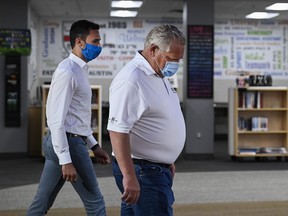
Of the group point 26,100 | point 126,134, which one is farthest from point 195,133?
point 126,134

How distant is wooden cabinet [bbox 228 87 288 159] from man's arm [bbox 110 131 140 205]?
7417 millimetres

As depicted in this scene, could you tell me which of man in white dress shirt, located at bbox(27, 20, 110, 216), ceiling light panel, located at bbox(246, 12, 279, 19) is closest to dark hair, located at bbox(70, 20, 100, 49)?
man in white dress shirt, located at bbox(27, 20, 110, 216)

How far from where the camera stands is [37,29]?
44.6 feet

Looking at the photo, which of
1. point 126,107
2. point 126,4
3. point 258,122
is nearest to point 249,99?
point 258,122

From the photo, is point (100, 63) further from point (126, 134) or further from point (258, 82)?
point (126, 134)

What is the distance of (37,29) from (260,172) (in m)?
7.09

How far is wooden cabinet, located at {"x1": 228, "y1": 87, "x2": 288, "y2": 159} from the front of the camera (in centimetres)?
995

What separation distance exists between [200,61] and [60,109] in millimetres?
7118

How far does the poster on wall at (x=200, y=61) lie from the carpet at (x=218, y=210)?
435 cm

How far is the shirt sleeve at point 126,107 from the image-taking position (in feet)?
8.77

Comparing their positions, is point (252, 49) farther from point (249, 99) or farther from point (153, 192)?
point (153, 192)

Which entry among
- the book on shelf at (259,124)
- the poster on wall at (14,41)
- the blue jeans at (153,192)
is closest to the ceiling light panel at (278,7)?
the book on shelf at (259,124)

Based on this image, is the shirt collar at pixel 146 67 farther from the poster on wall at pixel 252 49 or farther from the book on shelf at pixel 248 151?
the poster on wall at pixel 252 49

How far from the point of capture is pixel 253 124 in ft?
33.0
